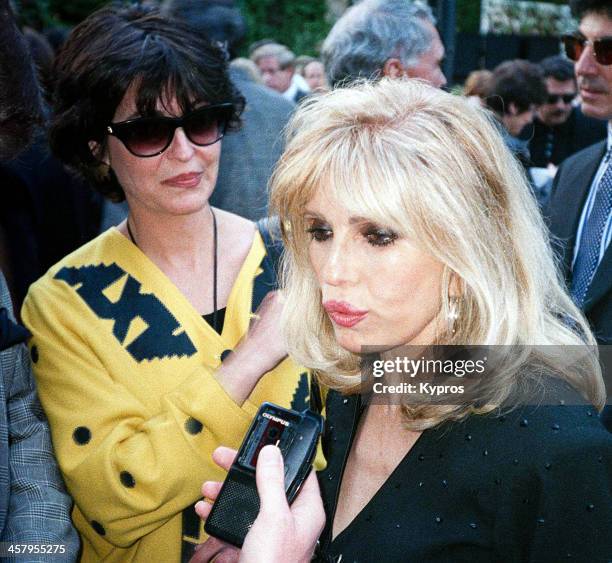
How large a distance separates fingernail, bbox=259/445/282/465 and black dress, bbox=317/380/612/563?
0.33m

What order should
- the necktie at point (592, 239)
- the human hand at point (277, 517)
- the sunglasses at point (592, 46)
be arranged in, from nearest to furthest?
1. the human hand at point (277, 517)
2. the necktie at point (592, 239)
3. the sunglasses at point (592, 46)

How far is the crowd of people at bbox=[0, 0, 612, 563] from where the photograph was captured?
1701 millimetres

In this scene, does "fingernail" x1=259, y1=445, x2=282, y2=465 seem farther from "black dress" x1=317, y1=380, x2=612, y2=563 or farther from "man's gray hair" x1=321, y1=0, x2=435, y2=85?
"man's gray hair" x1=321, y1=0, x2=435, y2=85

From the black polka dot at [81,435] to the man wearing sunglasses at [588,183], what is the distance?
1.91 metres

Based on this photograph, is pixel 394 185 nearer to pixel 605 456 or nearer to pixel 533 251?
pixel 533 251

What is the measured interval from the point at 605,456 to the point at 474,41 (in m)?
12.4

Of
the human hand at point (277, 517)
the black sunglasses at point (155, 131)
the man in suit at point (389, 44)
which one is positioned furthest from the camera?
the man in suit at point (389, 44)

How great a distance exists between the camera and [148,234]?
98.0 inches

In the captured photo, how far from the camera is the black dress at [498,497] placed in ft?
5.17

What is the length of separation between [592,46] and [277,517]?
298cm

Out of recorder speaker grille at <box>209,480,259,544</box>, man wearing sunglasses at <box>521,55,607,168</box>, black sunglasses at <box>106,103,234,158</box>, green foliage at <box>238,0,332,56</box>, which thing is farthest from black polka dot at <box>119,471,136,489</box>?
green foliage at <box>238,0,332,56</box>

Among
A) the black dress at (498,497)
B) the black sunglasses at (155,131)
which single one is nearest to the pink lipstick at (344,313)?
the black dress at (498,497)

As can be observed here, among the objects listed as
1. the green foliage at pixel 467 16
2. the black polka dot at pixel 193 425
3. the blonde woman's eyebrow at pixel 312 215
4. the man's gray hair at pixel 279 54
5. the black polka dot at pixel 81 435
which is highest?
the blonde woman's eyebrow at pixel 312 215

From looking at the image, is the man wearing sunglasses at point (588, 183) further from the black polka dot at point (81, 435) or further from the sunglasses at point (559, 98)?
the sunglasses at point (559, 98)
